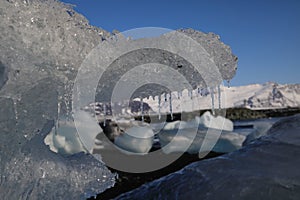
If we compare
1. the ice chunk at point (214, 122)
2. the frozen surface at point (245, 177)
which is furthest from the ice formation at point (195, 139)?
the frozen surface at point (245, 177)

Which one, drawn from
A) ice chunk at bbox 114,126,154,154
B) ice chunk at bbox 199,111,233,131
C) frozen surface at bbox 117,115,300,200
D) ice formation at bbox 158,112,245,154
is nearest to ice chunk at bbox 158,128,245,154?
ice formation at bbox 158,112,245,154

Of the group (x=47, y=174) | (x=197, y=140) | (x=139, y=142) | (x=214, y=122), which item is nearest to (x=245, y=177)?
(x=47, y=174)

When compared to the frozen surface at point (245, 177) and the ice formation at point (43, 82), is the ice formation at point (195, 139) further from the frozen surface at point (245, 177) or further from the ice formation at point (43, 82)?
the ice formation at point (43, 82)

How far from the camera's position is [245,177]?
4.86 ft

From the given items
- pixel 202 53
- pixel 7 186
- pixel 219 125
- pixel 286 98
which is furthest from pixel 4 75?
pixel 286 98

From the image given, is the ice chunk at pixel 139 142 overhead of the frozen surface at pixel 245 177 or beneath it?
beneath

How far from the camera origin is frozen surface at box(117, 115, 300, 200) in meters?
1.35

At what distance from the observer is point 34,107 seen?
1.60m

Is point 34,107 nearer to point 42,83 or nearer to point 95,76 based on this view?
point 42,83

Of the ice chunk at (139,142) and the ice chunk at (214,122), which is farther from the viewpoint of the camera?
the ice chunk at (214,122)

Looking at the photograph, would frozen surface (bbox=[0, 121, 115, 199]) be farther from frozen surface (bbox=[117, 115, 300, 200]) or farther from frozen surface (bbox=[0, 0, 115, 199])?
frozen surface (bbox=[117, 115, 300, 200])

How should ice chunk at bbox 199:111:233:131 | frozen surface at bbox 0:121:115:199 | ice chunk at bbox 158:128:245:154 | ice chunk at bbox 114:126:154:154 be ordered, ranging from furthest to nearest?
ice chunk at bbox 199:111:233:131 < ice chunk at bbox 114:126:154:154 < ice chunk at bbox 158:128:245:154 < frozen surface at bbox 0:121:115:199

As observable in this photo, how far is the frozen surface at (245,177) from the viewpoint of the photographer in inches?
53.1

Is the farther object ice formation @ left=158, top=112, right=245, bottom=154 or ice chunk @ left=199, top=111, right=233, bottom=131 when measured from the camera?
ice chunk @ left=199, top=111, right=233, bottom=131
